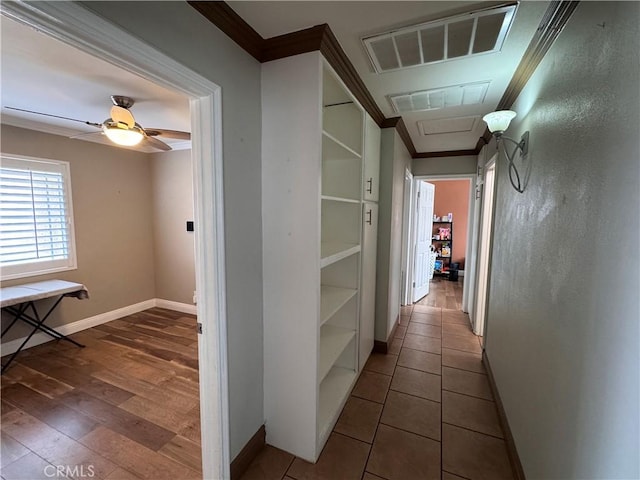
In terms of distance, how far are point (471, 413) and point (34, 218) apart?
4.59 metres

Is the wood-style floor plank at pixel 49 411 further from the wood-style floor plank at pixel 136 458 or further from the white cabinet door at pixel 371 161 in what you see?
the white cabinet door at pixel 371 161

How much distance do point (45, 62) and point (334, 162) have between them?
1.98 meters

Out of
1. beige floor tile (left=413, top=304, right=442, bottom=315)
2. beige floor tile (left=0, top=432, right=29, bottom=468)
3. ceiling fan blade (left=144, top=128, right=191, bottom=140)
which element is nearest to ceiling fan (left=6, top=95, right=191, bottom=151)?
ceiling fan blade (left=144, top=128, right=191, bottom=140)

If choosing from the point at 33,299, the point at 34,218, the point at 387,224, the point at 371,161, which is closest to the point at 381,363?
the point at 387,224

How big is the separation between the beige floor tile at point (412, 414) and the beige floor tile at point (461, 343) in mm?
1117

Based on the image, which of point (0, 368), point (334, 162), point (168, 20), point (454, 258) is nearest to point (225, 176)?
point (168, 20)

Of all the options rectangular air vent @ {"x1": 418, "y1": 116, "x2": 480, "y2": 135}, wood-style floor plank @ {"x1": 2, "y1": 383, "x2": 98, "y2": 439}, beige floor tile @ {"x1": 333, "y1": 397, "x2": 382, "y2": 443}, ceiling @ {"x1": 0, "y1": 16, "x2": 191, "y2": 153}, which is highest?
rectangular air vent @ {"x1": 418, "y1": 116, "x2": 480, "y2": 135}

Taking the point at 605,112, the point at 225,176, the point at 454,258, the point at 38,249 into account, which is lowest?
the point at 454,258

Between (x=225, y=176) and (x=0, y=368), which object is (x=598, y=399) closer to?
(x=225, y=176)

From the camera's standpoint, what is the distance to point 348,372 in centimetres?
253

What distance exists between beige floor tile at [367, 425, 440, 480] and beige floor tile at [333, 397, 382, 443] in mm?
72

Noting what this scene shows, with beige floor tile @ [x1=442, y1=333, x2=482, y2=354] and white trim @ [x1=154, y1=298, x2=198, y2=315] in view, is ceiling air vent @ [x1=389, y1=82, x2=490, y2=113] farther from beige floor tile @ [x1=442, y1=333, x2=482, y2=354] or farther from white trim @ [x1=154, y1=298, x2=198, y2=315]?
white trim @ [x1=154, y1=298, x2=198, y2=315]

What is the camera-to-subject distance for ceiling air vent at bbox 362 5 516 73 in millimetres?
1341

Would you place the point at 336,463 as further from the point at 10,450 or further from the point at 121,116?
the point at 121,116
